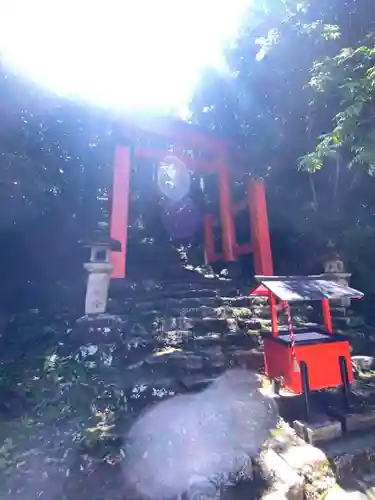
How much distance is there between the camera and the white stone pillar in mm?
6574

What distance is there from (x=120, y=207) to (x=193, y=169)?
11.5 feet

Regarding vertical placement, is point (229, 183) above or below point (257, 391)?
above

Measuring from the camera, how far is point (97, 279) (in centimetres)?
673

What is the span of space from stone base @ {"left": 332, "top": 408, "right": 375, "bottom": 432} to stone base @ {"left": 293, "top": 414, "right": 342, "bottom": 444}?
94mm

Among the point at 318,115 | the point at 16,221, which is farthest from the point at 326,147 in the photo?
the point at 16,221

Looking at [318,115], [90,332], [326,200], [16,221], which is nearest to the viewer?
[90,332]

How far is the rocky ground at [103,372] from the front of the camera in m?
3.54

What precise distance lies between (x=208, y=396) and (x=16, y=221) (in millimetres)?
Result: 4915

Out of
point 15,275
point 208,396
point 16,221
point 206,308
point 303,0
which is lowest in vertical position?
point 208,396

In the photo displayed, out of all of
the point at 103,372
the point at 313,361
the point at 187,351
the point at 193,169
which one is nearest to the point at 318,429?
the point at 313,361

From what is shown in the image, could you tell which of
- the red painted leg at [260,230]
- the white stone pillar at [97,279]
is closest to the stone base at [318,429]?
the white stone pillar at [97,279]

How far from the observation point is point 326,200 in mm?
9109

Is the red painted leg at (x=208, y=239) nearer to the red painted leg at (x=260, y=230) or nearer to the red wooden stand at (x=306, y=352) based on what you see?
the red painted leg at (x=260, y=230)

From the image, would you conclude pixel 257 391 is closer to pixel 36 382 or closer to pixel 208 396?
pixel 208 396
